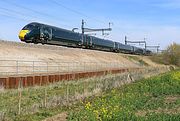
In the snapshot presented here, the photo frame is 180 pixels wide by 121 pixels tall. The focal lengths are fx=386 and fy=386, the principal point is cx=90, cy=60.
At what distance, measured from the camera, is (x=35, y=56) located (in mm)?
48531

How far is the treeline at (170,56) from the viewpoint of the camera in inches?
4296

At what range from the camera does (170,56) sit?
365ft

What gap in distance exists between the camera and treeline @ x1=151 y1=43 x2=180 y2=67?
109 metres

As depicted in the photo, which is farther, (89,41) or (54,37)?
(89,41)

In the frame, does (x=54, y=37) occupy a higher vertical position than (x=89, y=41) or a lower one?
higher

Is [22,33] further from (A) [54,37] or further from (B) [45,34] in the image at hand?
(A) [54,37]

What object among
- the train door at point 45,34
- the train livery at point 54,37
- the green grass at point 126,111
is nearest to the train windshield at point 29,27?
the train livery at point 54,37

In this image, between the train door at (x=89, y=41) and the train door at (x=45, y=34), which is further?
the train door at (x=89, y=41)

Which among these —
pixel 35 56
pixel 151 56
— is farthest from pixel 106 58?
pixel 151 56

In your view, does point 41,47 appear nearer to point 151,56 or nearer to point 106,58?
point 106,58

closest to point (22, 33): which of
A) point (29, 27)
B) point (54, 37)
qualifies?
point (29, 27)

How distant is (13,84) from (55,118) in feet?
48.9

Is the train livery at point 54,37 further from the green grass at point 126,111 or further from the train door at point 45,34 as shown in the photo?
the green grass at point 126,111

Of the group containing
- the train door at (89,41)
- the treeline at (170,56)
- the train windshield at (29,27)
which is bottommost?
the treeline at (170,56)
